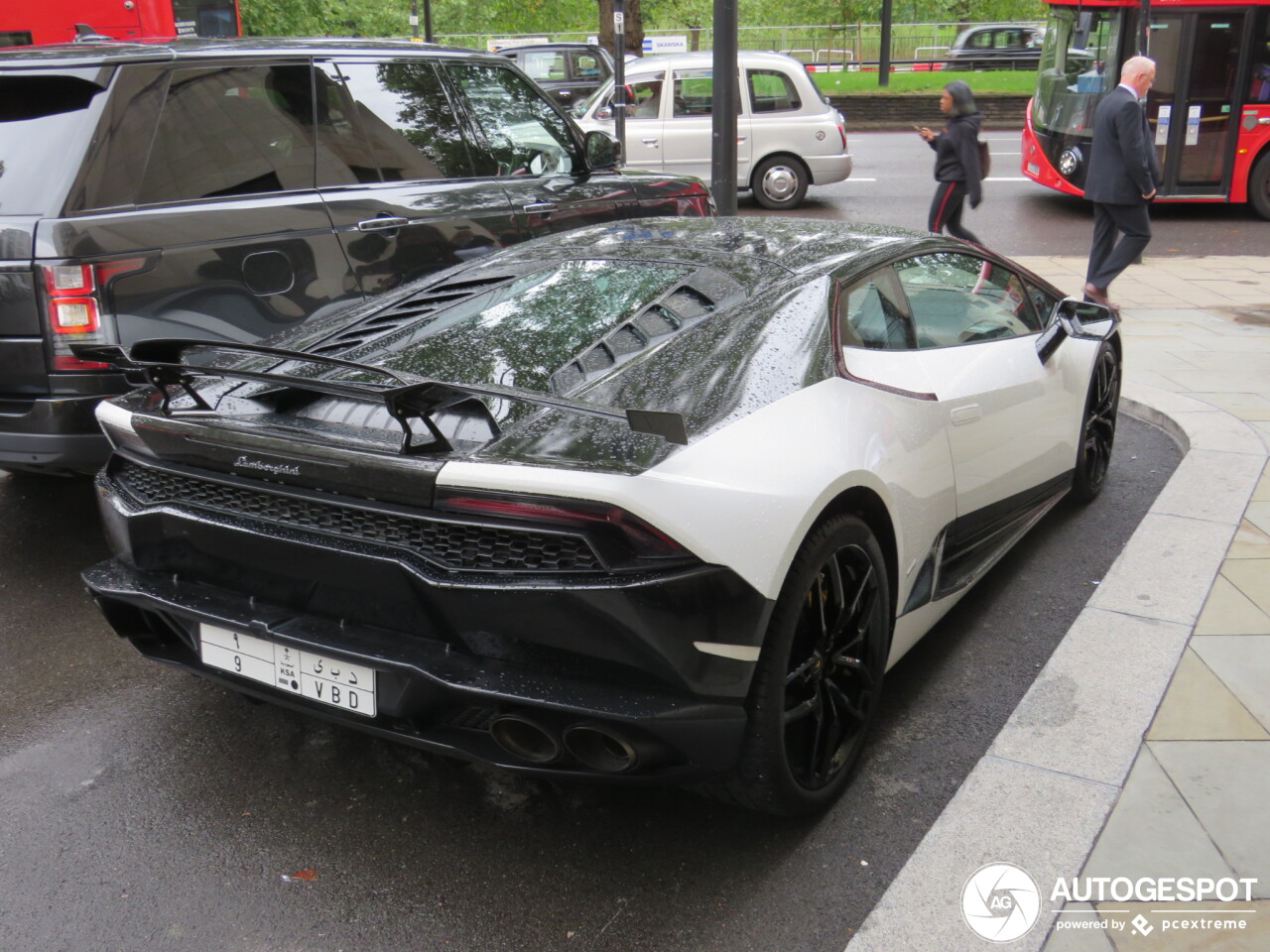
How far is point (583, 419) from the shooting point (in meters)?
2.66

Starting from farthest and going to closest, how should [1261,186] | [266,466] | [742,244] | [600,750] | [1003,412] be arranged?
[1261,186], [1003,412], [742,244], [266,466], [600,750]

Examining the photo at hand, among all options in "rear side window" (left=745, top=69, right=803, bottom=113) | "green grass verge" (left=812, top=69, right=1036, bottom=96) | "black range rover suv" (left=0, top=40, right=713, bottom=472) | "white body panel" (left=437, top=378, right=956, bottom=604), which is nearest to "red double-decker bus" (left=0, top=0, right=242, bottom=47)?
"rear side window" (left=745, top=69, right=803, bottom=113)

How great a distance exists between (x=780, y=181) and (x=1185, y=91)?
4.78m

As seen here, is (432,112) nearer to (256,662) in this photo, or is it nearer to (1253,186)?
(256,662)

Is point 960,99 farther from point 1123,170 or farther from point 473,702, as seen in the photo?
point 473,702

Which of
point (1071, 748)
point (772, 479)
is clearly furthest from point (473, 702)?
point (1071, 748)

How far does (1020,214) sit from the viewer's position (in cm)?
1475

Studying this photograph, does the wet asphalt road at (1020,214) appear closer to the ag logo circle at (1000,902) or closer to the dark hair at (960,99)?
the dark hair at (960,99)

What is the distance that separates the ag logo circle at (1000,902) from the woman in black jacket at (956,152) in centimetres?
813

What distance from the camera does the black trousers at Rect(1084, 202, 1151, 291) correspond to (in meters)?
8.80

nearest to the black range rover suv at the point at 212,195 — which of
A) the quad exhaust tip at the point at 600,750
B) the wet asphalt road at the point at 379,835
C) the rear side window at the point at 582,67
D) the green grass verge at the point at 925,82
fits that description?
the wet asphalt road at the point at 379,835

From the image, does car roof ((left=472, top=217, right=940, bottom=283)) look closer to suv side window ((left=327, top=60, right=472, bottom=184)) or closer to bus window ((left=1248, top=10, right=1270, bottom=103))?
suv side window ((left=327, top=60, right=472, bottom=184))

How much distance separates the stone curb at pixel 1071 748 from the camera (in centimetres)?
260

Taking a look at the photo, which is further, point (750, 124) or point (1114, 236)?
point (750, 124)
